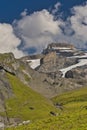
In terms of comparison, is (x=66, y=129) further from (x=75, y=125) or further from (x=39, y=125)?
(x=39, y=125)

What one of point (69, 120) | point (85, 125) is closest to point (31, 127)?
point (69, 120)

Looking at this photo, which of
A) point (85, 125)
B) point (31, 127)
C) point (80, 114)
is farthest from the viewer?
point (80, 114)

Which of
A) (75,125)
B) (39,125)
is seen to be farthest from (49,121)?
(75,125)

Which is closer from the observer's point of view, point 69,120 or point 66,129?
point 66,129

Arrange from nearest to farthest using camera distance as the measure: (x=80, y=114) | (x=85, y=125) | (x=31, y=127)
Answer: (x=85, y=125) < (x=31, y=127) < (x=80, y=114)

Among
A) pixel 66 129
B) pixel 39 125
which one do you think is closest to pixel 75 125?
pixel 66 129

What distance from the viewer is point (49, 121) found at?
43.9 metres

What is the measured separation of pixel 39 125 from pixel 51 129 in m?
3.19

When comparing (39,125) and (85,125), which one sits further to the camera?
(39,125)

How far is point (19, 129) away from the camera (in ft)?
139

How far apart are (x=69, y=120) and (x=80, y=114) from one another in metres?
3.56

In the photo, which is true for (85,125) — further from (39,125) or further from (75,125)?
(39,125)

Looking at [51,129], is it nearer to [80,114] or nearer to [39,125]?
[39,125]

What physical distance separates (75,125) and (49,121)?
5.37m
